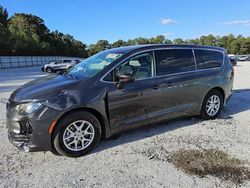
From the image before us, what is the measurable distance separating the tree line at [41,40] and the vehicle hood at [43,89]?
84.0 feet

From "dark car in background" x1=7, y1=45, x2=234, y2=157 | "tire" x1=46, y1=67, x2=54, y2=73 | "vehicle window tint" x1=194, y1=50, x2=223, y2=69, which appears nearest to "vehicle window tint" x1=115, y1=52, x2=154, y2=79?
"dark car in background" x1=7, y1=45, x2=234, y2=157

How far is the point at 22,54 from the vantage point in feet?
164

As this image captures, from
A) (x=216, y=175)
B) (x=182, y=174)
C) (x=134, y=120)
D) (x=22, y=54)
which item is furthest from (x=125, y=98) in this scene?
(x=22, y=54)

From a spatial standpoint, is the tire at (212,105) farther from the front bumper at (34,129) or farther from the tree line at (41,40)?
the tree line at (41,40)

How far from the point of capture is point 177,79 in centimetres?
525

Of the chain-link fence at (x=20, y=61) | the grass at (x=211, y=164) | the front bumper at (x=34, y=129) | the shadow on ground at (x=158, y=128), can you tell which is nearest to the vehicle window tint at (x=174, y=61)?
the shadow on ground at (x=158, y=128)

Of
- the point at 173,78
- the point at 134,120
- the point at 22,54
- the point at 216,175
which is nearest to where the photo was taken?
the point at 216,175

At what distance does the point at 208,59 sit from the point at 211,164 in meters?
2.82

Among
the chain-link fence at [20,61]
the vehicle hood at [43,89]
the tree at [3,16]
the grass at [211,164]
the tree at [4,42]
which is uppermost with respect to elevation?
the tree at [3,16]

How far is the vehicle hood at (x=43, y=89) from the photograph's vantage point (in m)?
4.01

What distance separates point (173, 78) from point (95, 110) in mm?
1742

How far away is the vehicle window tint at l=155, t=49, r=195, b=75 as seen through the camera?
5102 millimetres

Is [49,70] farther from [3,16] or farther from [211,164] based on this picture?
[3,16]

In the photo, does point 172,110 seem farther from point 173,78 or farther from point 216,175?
point 216,175
